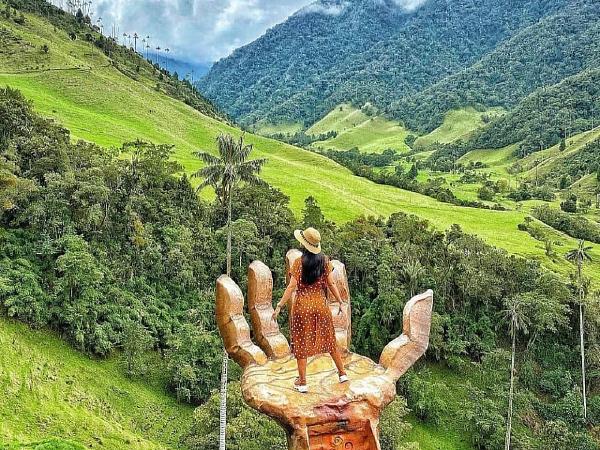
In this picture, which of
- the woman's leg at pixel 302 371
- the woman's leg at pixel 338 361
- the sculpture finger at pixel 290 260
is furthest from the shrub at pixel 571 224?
the woman's leg at pixel 302 371

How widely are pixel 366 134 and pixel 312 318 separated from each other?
175572mm

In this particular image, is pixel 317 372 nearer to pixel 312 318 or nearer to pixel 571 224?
pixel 312 318

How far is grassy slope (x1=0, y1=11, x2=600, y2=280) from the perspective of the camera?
5894 cm

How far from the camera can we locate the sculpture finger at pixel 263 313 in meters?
7.80

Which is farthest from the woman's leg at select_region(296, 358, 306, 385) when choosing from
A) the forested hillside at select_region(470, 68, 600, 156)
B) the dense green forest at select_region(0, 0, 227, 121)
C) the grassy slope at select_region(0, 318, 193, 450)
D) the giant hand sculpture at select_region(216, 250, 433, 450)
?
the forested hillside at select_region(470, 68, 600, 156)

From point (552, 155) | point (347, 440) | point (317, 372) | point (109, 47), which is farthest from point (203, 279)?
point (552, 155)

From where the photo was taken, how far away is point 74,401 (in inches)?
1045

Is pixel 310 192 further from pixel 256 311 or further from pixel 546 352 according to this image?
pixel 256 311

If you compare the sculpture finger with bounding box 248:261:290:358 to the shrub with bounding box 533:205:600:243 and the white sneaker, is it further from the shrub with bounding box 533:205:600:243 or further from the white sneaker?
the shrub with bounding box 533:205:600:243

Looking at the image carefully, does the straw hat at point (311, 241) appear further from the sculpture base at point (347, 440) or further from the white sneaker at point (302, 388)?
the sculpture base at point (347, 440)

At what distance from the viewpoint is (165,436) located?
95.1ft

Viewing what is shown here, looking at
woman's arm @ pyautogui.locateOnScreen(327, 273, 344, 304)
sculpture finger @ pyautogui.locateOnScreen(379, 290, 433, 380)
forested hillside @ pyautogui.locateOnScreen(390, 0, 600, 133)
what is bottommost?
sculpture finger @ pyautogui.locateOnScreen(379, 290, 433, 380)

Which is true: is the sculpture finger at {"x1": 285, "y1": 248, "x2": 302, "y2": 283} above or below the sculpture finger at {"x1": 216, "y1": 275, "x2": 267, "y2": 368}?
above

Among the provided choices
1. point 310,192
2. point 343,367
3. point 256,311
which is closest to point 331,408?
point 343,367
